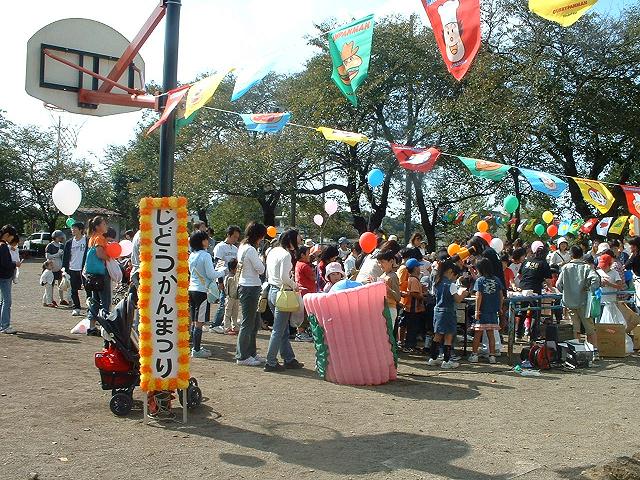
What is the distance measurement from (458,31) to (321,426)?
385 cm

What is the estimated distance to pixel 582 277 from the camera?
10500 mm

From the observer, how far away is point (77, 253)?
12898mm

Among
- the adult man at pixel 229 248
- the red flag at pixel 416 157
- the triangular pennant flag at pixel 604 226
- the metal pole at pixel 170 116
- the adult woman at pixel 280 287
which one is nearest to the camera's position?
the metal pole at pixel 170 116

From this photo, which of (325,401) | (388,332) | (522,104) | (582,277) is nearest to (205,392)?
(325,401)

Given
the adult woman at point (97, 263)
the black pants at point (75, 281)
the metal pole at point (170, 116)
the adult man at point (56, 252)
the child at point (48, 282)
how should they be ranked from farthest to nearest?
the child at point (48, 282), the adult man at point (56, 252), the black pants at point (75, 281), the adult woman at point (97, 263), the metal pole at point (170, 116)

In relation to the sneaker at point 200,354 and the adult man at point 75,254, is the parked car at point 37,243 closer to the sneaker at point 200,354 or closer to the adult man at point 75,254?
the adult man at point 75,254

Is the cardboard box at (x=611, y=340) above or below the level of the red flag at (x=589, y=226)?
below

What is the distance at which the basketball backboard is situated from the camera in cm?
702

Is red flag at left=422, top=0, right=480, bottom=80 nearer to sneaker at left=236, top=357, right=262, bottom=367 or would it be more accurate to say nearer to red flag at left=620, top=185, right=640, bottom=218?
sneaker at left=236, top=357, right=262, bottom=367

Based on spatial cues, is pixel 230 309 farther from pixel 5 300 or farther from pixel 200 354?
pixel 5 300

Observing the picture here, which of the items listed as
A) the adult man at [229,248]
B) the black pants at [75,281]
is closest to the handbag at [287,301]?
the adult man at [229,248]

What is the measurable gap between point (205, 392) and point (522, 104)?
59.8ft

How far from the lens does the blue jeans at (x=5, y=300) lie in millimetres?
10578

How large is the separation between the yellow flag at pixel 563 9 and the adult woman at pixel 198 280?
18.4 feet
